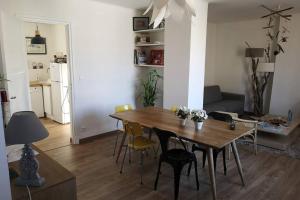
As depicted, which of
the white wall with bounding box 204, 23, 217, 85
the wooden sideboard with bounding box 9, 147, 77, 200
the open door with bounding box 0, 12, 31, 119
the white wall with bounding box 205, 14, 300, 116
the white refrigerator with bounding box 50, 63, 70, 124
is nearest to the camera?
the wooden sideboard with bounding box 9, 147, 77, 200

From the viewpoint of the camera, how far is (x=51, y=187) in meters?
1.57

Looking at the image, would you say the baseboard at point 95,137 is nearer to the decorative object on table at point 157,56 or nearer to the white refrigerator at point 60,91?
the white refrigerator at point 60,91

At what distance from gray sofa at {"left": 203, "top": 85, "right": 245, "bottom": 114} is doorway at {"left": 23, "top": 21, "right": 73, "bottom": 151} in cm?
324

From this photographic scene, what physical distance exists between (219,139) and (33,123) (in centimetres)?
176

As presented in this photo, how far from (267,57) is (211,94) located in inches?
64.9

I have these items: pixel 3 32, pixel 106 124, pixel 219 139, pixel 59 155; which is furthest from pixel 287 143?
pixel 3 32

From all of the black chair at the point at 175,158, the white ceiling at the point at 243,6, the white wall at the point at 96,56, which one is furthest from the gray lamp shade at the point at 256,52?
the black chair at the point at 175,158

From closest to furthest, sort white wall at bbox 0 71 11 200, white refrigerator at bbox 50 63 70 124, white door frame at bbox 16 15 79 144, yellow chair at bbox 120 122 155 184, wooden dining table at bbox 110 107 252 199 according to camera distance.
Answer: white wall at bbox 0 71 11 200
wooden dining table at bbox 110 107 252 199
yellow chair at bbox 120 122 155 184
white door frame at bbox 16 15 79 144
white refrigerator at bbox 50 63 70 124

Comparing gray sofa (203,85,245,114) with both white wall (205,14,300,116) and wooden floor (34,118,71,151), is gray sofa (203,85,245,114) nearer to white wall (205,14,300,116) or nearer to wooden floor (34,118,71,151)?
white wall (205,14,300,116)

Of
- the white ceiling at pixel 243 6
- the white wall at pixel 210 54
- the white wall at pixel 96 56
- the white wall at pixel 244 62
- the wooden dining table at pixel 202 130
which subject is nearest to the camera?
the wooden dining table at pixel 202 130

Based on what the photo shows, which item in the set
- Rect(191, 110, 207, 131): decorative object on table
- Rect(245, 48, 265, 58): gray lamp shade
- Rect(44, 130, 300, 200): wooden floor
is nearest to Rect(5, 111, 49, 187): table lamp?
Rect(44, 130, 300, 200): wooden floor

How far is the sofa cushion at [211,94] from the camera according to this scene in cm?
577

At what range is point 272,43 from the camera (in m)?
5.68

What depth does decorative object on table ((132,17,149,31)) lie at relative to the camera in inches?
188
